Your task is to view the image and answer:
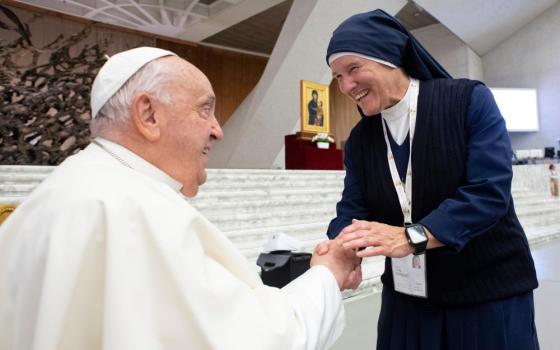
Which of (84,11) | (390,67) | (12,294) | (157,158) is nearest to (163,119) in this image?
(157,158)

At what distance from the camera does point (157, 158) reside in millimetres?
1122

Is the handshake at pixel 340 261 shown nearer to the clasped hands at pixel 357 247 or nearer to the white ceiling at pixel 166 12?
the clasped hands at pixel 357 247

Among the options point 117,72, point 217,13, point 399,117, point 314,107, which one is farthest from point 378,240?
Answer: point 217,13

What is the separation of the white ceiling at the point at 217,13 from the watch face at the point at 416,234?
1096 cm

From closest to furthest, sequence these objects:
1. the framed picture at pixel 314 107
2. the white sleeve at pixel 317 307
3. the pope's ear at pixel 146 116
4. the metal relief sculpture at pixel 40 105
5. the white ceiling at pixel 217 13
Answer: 1. the white sleeve at pixel 317 307
2. the pope's ear at pixel 146 116
3. the metal relief sculpture at pixel 40 105
4. the framed picture at pixel 314 107
5. the white ceiling at pixel 217 13

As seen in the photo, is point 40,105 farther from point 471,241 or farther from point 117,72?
point 471,241

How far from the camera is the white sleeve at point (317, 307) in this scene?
0.99 metres

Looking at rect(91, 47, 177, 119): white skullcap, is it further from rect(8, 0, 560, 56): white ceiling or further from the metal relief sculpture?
rect(8, 0, 560, 56): white ceiling

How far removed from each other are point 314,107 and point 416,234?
8.57 m

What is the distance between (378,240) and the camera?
124 centimetres

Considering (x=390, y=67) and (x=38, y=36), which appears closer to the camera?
(x=390, y=67)

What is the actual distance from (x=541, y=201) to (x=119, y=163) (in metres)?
9.70

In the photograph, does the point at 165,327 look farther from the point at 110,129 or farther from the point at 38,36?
the point at 38,36

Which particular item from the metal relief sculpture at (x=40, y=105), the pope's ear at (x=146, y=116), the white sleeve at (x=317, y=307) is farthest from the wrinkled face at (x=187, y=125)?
the metal relief sculpture at (x=40, y=105)
